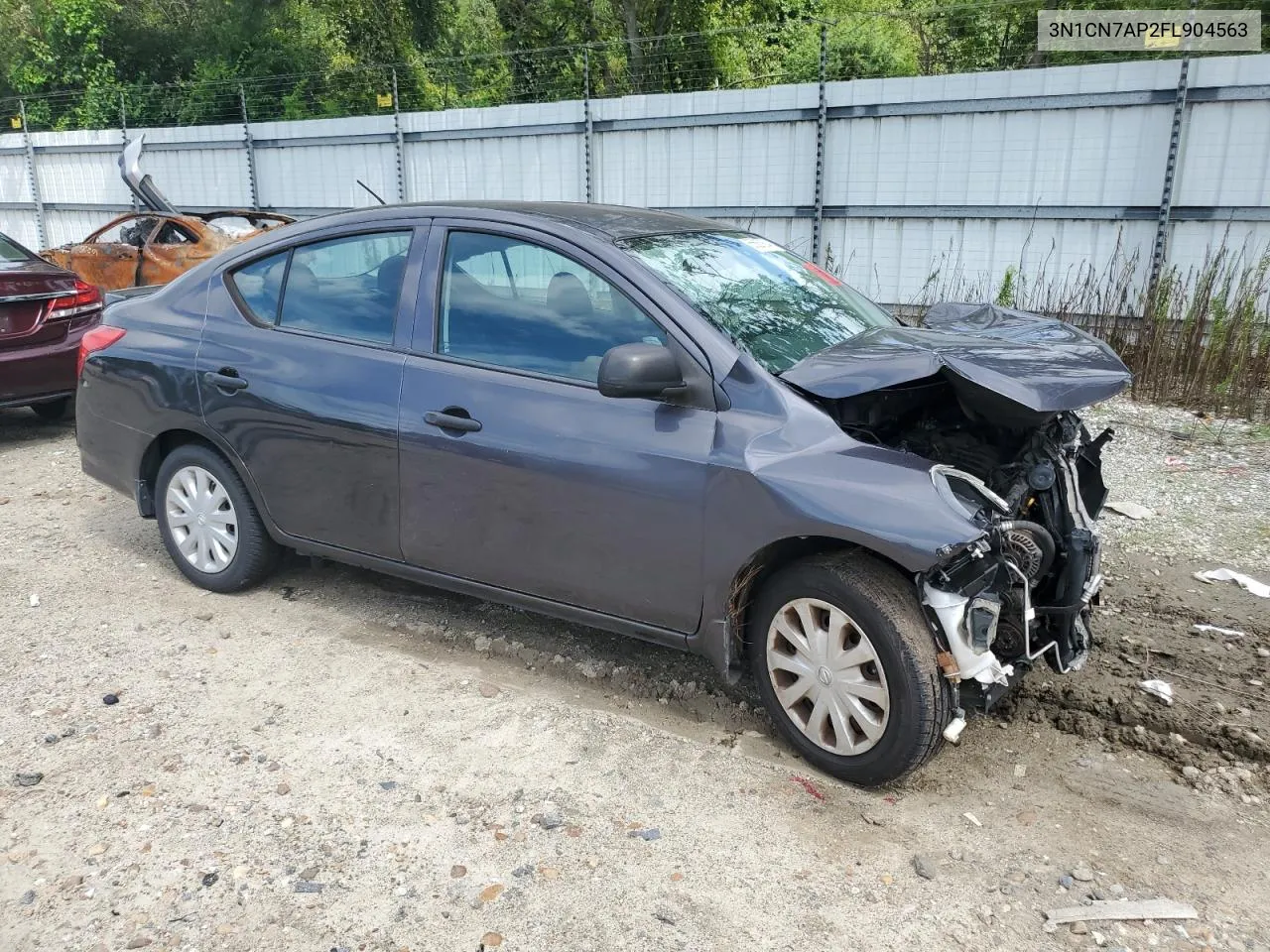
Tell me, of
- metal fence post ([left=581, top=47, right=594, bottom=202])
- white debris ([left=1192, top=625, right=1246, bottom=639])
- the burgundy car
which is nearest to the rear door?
the burgundy car

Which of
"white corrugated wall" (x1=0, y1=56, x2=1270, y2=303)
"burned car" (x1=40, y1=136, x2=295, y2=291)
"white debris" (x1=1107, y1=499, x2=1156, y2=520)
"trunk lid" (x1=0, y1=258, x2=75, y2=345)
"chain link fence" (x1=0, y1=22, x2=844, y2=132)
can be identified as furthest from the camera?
"chain link fence" (x1=0, y1=22, x2=844, y2=132)

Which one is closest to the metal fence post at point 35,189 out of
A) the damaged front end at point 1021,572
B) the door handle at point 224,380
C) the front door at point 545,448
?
the door handle at point 224,380

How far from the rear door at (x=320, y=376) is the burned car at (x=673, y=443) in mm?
12

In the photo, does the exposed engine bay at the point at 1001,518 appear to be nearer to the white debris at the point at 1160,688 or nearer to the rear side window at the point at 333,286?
the white debris at the point at 1160,688

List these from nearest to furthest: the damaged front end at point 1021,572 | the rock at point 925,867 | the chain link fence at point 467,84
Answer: the rock at point 925,867, the damaged front end at point 1021,572, the chain link fence at point 467,84

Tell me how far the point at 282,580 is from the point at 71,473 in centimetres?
286

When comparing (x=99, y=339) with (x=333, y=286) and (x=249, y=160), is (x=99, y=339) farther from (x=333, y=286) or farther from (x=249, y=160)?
(x=249, y=160)

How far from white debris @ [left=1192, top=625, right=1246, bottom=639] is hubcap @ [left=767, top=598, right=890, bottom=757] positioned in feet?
6.77

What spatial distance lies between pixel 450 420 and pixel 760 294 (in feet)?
4.13

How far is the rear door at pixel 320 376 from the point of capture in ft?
12.7

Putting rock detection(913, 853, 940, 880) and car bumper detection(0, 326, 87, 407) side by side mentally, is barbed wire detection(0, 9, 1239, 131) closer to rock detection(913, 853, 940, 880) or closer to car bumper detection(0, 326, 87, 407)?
car bumper detection(0, 326, 87, 407)

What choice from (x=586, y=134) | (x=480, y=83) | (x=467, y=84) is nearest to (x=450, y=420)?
(x=586, y=134)

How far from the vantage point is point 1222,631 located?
4215mm

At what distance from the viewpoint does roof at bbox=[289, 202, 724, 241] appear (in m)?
3.73
